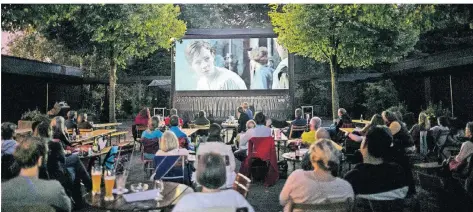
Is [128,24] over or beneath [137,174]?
over

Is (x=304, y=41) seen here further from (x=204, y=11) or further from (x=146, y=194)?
Answer: (x=204, y=11)

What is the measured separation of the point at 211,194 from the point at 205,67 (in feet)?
36.4

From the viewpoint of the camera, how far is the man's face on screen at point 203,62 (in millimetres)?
12938

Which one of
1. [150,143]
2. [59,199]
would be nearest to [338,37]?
[150,143]

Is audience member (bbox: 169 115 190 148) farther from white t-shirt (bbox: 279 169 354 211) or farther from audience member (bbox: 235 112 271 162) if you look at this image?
white t-shirt (bbox: 279 169 354 211)

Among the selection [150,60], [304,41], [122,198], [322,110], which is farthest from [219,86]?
[122,198]

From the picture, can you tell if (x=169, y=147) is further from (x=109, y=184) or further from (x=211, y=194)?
(x=211, y=194)

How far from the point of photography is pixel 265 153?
5734 millimetres

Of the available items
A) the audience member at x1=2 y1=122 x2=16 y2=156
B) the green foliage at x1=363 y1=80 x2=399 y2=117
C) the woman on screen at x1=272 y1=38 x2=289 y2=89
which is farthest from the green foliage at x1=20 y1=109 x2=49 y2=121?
the green foliage at x1=363 y1=80 x2=399 y2=117

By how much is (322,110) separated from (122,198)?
47.0 ft

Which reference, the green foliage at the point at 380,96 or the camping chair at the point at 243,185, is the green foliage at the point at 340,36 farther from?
the camping chair at the point at 243,185

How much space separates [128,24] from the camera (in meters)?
6.33

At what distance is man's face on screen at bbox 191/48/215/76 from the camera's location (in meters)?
12.9

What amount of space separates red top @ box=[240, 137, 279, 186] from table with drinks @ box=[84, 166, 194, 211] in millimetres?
2679
